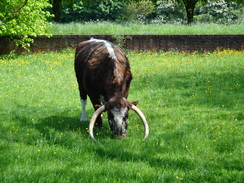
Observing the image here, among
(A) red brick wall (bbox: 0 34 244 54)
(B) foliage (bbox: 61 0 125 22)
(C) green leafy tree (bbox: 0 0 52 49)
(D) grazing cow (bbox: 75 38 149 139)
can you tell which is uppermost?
(D) grazing cow (bbox: 75 38 149 139)

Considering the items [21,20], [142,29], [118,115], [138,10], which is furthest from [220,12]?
[118,115]

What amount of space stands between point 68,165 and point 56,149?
30.3 inches

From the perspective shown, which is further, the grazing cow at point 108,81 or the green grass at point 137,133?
the grazing cow at point 108,81

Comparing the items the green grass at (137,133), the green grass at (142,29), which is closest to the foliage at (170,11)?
the green grass at (142,29)

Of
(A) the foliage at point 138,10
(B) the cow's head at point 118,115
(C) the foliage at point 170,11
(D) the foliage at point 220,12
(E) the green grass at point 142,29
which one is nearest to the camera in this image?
(B) the cow's head at point 118,115

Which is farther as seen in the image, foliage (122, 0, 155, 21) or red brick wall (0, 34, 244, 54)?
foliage (122, 0, 155, 21)

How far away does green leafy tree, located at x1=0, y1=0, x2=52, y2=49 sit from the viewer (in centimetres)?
2062

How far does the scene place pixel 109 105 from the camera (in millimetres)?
6871

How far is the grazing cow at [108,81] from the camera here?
6.84 meters

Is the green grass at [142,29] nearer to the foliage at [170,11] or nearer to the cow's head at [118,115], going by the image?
the cow's head at [118,115]

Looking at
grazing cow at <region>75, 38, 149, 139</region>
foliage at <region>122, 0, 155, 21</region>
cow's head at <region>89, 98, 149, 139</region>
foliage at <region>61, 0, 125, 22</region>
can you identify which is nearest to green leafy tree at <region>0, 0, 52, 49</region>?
grazing cow at <region>75, 38, 149, 139</region>

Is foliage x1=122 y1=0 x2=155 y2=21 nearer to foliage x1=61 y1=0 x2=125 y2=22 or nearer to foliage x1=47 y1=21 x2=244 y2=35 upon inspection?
foliage x1=61 y1=0 x2=125 y2=22

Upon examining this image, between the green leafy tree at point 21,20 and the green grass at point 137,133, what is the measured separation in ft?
19.7

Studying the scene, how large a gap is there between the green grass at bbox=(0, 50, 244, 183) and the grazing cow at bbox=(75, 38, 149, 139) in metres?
0.40
